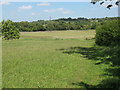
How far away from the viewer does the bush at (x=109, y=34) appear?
2078 cm

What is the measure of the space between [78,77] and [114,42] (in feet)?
50.0

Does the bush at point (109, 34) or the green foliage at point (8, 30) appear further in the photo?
the green foliage at point (8, 30)

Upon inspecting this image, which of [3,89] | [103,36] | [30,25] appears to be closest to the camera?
[3,89]

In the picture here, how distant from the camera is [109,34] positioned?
22812 mm

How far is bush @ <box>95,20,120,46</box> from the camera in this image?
68.2ft

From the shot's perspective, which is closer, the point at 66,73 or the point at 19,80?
the point at 19,80

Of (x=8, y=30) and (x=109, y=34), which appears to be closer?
(x=109, y=34)

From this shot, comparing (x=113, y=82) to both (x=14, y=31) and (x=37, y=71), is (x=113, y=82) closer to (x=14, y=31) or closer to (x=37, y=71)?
(x=37, y=71)

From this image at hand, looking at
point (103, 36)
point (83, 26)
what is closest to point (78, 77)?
point (103, 36)

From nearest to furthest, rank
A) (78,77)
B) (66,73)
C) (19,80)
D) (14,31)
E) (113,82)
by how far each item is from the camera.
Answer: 1. (113,82)
2. (19,80)
3. (78,77)
4. (66,73)
5. (14,31)

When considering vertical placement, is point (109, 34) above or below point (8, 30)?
below

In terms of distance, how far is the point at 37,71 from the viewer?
9.20 meters

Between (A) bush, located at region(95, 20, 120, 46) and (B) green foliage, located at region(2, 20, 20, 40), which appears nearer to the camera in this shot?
(A) bush, located at region(95, 20, 120, 46)

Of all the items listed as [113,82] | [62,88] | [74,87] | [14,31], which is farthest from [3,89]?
[14,31]
